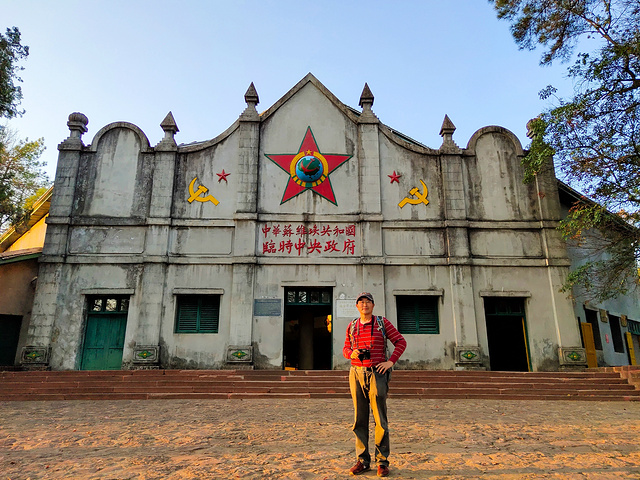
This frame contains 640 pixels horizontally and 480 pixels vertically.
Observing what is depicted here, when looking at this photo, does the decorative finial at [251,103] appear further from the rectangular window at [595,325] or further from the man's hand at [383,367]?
the rectangular window at [595,325]

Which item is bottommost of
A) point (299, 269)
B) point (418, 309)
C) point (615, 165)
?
point (418, 309)

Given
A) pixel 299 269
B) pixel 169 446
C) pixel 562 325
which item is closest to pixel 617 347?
pixel 562 325

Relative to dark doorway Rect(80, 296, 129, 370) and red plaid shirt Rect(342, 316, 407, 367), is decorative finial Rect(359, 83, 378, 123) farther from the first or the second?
red plaid shirt Rect(342, 316, 407, 367)

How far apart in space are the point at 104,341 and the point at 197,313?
2993mm

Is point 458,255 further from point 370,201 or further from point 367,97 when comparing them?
point 367,97

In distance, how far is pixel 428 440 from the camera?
6.00 meters

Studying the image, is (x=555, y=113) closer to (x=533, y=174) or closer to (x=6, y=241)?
(x=533, y=174)

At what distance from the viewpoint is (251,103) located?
53.3 feet

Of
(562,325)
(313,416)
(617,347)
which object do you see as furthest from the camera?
(617,347)

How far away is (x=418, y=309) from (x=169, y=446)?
10174 mm

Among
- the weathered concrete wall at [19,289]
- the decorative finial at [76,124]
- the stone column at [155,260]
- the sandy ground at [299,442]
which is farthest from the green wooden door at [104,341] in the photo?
the decorative finial at [76,124]

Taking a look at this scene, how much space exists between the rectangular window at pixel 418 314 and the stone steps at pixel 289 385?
1701 millimetres

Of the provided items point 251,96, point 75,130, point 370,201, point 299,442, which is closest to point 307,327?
point 370,201

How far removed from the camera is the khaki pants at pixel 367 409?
14.5 ft
